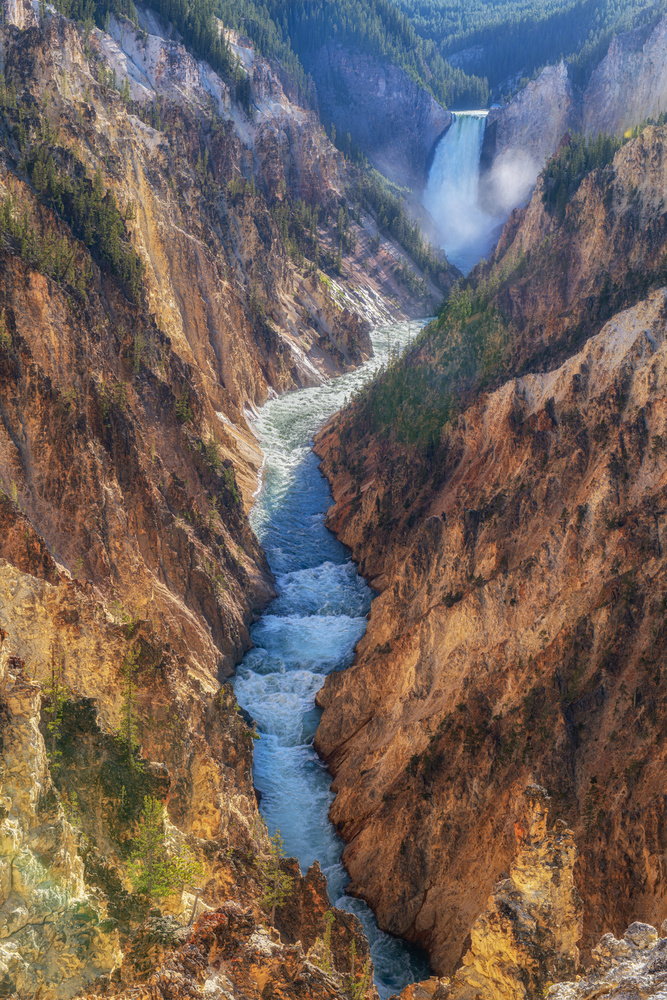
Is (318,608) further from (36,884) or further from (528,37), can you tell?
Answer: (528,37)

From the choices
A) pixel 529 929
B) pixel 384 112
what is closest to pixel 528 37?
pixel 384 112

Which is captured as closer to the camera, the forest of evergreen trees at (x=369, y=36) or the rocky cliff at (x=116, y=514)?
the rocky cliff at (x=116, y=514)

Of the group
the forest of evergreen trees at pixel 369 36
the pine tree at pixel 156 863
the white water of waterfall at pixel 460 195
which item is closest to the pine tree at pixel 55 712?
the pine tree at pixel 156 863

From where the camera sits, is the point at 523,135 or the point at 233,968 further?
the point at 523,135

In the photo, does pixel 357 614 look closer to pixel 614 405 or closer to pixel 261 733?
pixel 261 733

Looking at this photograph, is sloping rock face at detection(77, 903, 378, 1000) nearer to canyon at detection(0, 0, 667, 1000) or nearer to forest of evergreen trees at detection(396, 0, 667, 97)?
canyon at detection(0, 0, 667, 1000)

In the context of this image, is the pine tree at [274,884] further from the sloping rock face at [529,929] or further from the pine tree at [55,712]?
the pine tree at [55,712]

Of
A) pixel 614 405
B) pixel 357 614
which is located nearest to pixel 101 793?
pixel 614 405

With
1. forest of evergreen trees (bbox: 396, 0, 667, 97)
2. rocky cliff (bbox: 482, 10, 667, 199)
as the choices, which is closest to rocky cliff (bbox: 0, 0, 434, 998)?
rocky cliff (bbox: 482, 10, 667, 199)
